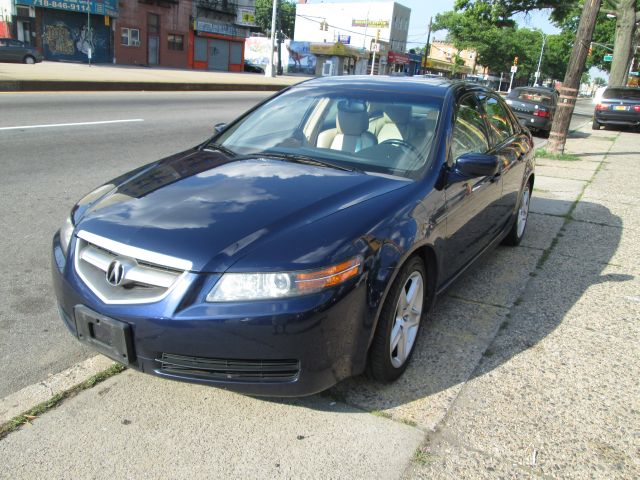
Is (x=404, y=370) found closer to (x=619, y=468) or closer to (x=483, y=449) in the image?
(x=483, y=449)

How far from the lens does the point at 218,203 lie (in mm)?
2781

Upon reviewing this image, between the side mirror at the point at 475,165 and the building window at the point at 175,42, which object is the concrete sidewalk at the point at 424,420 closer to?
the side mirror at the point at 475,165

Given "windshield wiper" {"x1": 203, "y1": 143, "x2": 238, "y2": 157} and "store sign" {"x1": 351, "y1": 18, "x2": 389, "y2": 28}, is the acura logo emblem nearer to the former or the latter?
"windshield wiper" {"x1": 203, "y1": 143, "x2": 238, "y2": 157}

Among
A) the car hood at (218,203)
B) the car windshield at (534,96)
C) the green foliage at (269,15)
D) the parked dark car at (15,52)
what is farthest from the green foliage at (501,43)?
the car hood at (218,203)

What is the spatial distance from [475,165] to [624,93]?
19370mm

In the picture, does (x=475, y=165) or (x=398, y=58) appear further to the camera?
(x=398, y=58)

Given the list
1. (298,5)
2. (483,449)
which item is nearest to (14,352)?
(483,449)

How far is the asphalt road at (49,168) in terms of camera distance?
3.25 meters

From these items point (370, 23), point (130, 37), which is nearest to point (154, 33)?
point (130, 37)

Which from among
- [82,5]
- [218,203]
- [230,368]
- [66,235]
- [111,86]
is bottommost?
[111,86]

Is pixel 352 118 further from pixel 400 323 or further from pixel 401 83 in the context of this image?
pixel 400 323

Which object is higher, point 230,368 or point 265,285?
point 265,285

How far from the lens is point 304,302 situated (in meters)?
2.31

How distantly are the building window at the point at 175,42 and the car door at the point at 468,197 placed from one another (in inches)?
1794
